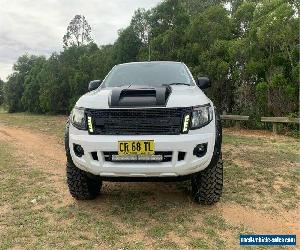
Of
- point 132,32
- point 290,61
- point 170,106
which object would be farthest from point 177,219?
point 132,32

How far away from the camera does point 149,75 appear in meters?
6.11

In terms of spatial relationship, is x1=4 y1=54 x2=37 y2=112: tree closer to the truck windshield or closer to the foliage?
the foliage

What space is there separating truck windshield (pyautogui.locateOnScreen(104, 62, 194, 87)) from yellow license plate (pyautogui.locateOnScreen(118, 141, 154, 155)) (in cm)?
164

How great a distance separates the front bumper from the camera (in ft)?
14.1

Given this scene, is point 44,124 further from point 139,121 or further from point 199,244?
point 199,244

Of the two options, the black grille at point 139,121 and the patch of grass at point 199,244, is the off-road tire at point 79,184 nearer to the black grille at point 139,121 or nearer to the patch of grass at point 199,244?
the black grille at point 139,121

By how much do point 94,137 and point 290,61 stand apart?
1179cm

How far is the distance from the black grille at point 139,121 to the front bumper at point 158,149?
0.08 meters

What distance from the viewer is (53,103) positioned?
3600cm

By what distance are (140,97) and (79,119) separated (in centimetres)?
80

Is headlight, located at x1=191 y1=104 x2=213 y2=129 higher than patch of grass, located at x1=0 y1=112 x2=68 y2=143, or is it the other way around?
headlight, located at x1=191 y1=104 x2=213 y2=129

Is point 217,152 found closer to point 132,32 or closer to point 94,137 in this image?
point 94,137

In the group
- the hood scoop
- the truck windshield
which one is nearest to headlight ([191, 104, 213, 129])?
the hood scoop

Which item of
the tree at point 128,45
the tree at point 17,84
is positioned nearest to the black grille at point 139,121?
the tree at point 128,45
